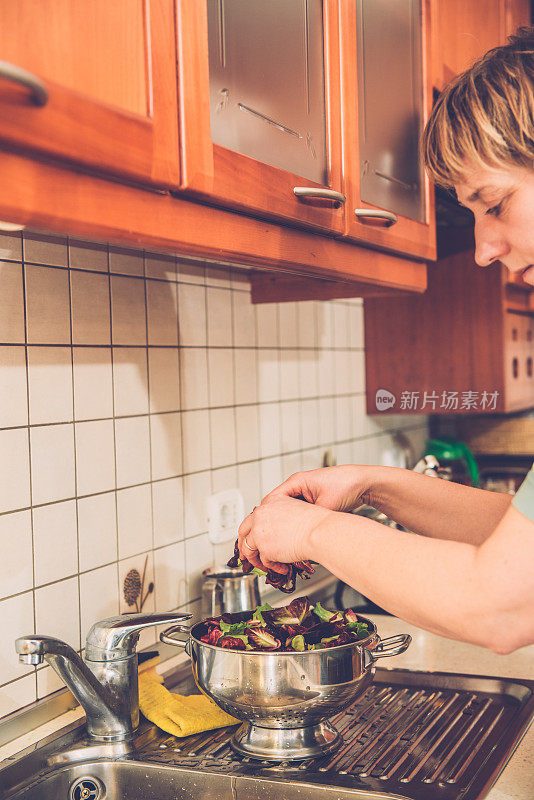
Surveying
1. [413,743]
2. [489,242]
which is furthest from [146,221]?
[413,743]

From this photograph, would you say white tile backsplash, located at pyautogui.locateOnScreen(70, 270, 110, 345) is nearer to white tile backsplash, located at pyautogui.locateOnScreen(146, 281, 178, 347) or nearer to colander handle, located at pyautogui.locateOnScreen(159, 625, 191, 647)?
white tile backsplash, located at pyautogui.locateOnScreen(146, 281, 178, 347)

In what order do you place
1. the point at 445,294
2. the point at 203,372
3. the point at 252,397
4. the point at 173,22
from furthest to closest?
1. the point at 445,294
2. the point at 252,397
3. the point at 203,372
4. the point at 173,22

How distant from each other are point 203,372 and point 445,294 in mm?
1079

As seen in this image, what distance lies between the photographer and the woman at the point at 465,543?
2.58 ft

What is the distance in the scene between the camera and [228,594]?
4.57 feet

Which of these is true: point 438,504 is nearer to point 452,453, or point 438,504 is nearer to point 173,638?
point 173,638

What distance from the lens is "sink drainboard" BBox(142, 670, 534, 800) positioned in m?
0.99

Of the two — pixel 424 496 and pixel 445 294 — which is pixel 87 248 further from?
pixel 445 294

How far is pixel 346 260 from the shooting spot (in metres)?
1.23

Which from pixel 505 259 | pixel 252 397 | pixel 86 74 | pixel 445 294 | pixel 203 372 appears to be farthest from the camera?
pixel 445 294

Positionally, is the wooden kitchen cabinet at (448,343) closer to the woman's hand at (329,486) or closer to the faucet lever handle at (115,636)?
the woman's hand at (329,486)

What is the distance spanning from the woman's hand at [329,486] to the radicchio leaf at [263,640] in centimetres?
21

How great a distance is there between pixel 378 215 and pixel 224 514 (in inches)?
26.5

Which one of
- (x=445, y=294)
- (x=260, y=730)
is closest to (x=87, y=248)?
(x=260, y=730)
